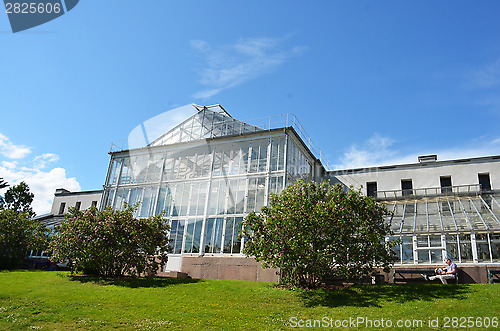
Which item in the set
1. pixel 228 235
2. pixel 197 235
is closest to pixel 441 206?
pixel 228 235

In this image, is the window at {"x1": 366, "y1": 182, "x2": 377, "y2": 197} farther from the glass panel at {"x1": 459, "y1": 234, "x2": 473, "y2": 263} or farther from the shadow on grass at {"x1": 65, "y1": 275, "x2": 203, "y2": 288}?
the shadow on grass at {"x1": 65, "y1": 275, "x2": 203, "y2": 288}

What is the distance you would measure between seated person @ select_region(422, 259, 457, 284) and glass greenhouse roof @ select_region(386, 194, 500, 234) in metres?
2.60

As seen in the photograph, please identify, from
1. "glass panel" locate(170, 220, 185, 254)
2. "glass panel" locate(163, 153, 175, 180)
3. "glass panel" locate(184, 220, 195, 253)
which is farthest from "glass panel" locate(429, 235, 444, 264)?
"glass panel" locate(163, 153, 175, 180)

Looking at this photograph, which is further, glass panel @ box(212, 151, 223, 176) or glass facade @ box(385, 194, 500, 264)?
glass panel @ box(212, 151, 223, 176)

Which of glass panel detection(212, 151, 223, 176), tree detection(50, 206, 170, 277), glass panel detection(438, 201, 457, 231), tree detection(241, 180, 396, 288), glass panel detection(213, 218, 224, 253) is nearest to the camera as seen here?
tree detection(241, 180, 396, 288)

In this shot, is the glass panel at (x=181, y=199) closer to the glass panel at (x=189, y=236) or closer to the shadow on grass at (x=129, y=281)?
the glass panel at (x=189, y=236)

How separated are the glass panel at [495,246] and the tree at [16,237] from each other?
26.0 meters

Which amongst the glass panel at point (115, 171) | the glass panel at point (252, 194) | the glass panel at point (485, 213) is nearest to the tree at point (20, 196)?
the glass panel at point (115, 171)

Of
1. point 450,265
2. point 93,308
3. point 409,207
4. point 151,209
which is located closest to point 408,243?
point 450,265

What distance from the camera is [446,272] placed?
15984 mm

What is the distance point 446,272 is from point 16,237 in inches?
1052

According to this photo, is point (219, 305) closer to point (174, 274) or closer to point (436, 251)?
point (174, 274)

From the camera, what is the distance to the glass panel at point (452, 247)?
1758 cm

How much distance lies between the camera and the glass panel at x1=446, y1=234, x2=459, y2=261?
1758 centimetres
